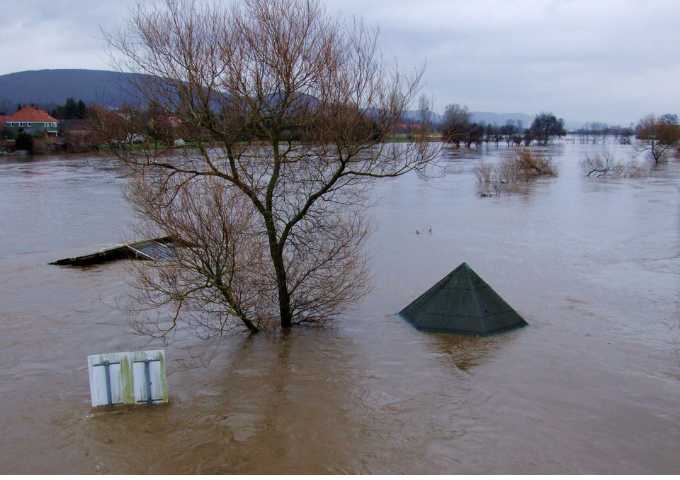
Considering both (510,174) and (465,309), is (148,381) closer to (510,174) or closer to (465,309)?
(465,309)

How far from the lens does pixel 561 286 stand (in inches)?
689

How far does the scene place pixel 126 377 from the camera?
8969mm

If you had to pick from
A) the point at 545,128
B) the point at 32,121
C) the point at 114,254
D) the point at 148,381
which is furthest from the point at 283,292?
the point at 545,128

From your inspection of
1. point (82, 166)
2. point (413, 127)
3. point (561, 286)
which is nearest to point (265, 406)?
point (413, 127)

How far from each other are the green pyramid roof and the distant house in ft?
278

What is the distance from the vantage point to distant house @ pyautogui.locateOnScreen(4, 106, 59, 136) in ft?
292

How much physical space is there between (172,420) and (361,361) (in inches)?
153

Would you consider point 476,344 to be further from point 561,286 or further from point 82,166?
point 82,166

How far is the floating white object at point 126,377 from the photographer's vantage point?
8781 millimetres

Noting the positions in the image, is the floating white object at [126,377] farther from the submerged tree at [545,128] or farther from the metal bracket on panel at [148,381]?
the submerged tree at [545,128]

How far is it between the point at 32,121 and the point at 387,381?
Answer: 301 ft

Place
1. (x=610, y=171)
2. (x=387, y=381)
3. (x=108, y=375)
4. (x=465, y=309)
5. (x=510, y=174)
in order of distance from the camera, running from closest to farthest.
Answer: (x=108, y=375), (x=387, y=381), (x=465, y=309), (x=510, y=174), (x=610, y=171)

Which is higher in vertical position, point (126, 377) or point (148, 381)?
point (126, 377)

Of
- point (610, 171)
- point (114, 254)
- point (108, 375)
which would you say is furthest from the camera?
point (610, 171)
